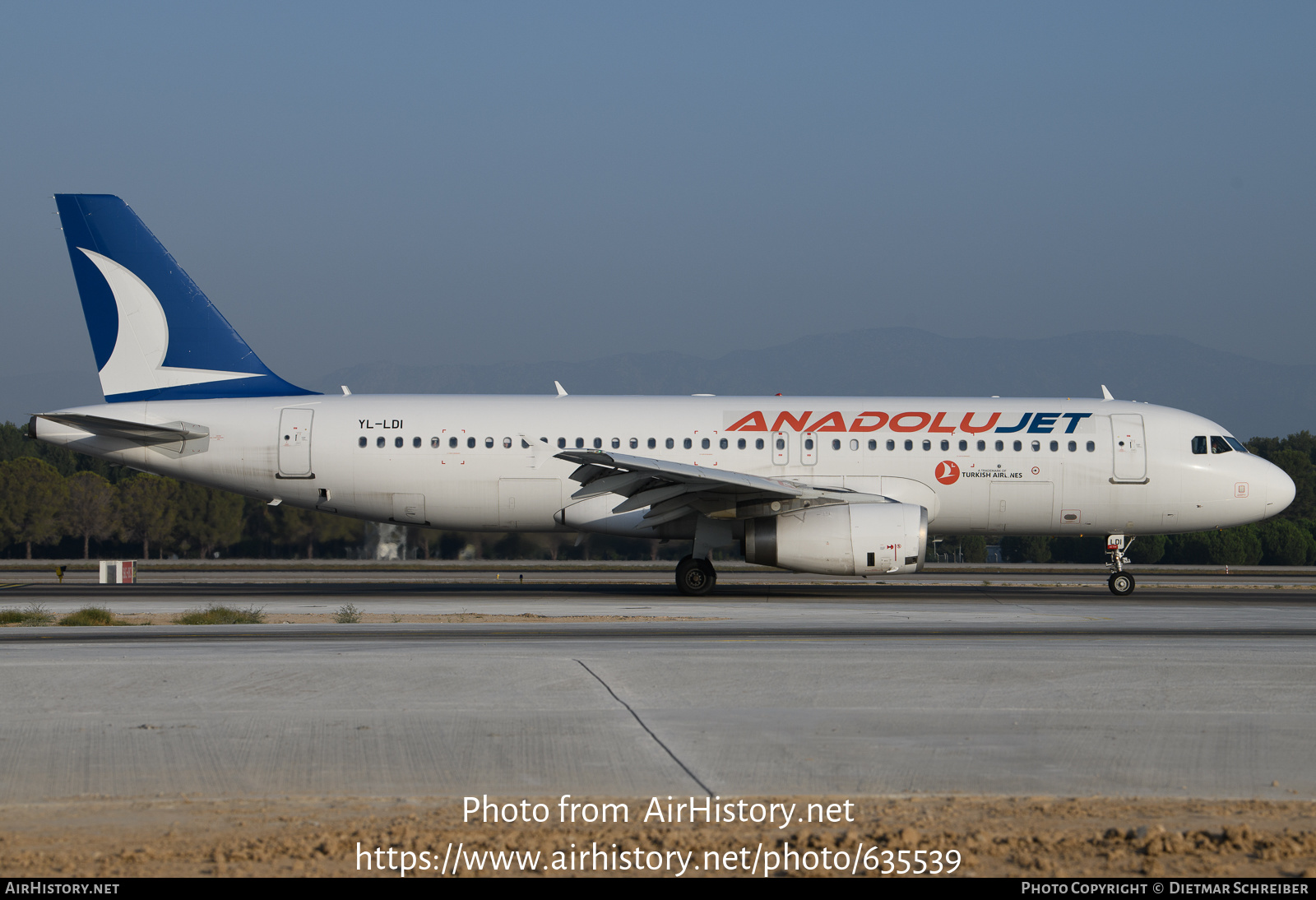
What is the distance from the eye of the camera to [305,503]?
23141 mm

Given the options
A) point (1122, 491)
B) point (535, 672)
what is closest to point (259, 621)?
point (535, 672)

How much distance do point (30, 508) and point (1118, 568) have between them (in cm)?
5166

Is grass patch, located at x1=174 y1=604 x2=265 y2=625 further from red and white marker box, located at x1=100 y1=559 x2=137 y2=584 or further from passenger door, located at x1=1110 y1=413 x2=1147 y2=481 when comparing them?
passenger door, located at x1=1110 y1=413 x2=1147 y2=481

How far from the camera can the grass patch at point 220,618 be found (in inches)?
659

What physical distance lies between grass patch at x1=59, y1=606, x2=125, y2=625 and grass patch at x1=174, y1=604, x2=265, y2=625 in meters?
0.92

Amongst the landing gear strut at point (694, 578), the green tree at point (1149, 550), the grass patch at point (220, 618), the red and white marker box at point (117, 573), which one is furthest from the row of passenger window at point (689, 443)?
the green tree at point (1149, 550)

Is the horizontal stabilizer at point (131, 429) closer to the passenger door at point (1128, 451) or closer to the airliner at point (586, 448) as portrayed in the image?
the airliner at point (586, 448)

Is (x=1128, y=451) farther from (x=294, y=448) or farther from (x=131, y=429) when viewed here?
(x=131, y=429)

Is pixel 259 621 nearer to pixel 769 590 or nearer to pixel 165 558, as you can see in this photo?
pixel 769 590

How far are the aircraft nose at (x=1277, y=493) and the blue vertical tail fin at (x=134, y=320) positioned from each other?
2069cm

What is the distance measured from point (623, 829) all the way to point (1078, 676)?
6.65 m

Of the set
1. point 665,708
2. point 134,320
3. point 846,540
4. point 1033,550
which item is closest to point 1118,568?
point 846,540

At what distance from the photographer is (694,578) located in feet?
73.8

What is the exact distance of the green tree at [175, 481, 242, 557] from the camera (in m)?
47.1
